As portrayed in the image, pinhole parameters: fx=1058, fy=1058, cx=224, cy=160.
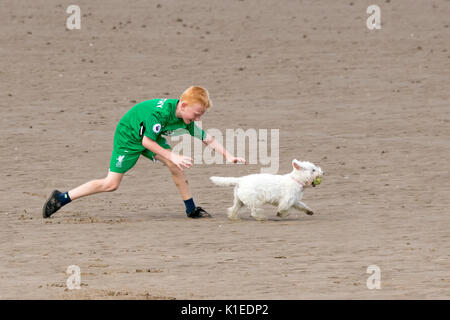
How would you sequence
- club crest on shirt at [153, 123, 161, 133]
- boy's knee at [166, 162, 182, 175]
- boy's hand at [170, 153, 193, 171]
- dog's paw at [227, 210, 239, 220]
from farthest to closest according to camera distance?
boy's knee at [166, 162, 182, 175] < dog's paw at [227, 210, 239, 220] < club crest on shirt at [153, 123, 161, 133] < boy's hand at [170, 153, 193, 171]

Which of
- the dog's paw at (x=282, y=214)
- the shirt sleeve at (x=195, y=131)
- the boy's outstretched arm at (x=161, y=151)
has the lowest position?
the dog's paw at (x=282, y=214)

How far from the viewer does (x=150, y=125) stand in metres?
11.2

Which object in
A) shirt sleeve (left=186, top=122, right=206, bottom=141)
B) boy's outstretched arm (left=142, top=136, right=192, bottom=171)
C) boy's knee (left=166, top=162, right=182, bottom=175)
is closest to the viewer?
boy's outstretched arm (left=142, top=136, right=192, bottom=171)

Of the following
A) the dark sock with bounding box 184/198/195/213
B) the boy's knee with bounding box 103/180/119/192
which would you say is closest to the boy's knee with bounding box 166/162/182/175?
the dark sock with bounding box 184/198/195/213

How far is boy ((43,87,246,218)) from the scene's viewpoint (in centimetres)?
1117

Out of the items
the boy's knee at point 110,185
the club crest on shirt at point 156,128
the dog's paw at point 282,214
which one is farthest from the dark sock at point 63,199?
the dog's paw at point 282,214

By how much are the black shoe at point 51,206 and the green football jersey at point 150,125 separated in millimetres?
912

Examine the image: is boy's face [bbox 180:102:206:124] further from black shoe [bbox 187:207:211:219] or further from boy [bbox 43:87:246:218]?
black shoe [bbox 187:207:211:219]

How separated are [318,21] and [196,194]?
12.3 meters

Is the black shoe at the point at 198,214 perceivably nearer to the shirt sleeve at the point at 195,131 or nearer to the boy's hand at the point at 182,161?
the shirt sleeve at the point at 195,131

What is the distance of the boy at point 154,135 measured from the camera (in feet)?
36.7

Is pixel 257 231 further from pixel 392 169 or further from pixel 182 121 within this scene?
pixel 392 169

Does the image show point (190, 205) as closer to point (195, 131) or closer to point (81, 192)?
point (195, 131)

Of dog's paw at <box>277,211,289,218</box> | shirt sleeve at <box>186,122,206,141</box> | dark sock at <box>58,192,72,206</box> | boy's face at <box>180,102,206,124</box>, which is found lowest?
dog's paw at <box>277,211,289,218</box>
